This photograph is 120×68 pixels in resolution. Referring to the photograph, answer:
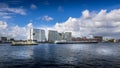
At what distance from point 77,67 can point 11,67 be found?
789 inches

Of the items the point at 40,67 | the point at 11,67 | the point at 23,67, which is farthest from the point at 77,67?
the point at 11,67

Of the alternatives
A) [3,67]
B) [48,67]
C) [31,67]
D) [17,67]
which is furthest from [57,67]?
[3,67]

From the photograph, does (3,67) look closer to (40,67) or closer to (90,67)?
(40,67)

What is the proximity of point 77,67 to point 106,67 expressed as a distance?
8.60 metres

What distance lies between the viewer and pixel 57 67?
6144 centimetres

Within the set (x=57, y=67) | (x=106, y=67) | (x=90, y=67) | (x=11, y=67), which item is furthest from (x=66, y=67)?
(x=11, y=67)

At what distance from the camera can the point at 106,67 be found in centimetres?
6016

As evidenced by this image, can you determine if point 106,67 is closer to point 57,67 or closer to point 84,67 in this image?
point 84,67

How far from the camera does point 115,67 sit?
60.3m

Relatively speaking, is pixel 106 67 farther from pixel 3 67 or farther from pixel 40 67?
pixel 3 67

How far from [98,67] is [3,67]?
28444mm

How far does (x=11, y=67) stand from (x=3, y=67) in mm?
2350

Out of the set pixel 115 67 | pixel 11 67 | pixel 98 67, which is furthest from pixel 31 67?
pixel 115 67

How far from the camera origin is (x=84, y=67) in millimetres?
60344
